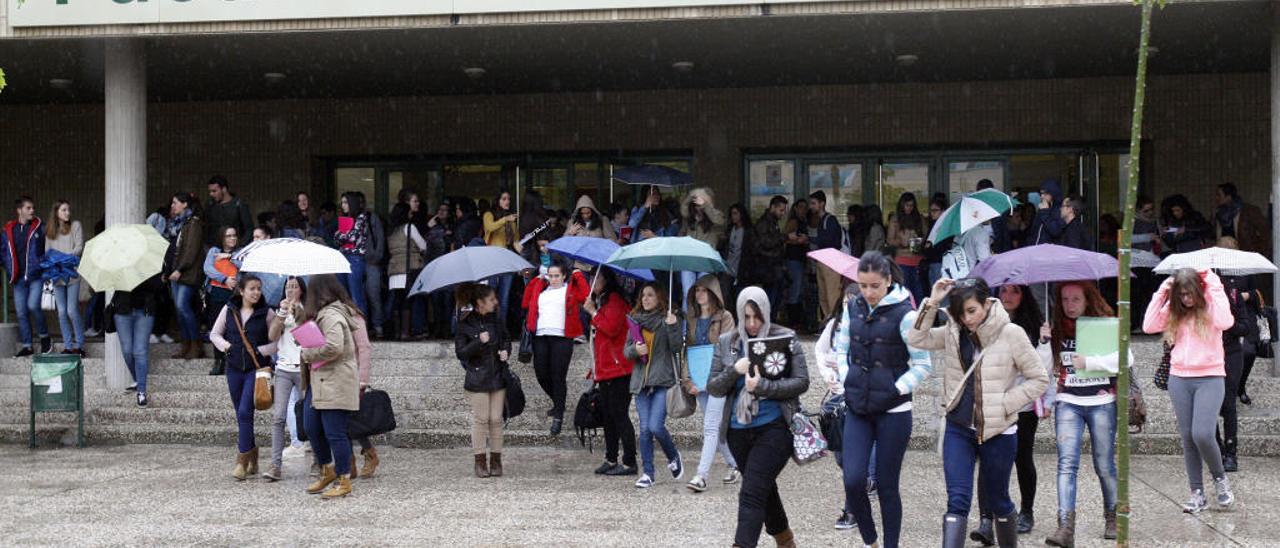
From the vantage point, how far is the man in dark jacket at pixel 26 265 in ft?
47.8

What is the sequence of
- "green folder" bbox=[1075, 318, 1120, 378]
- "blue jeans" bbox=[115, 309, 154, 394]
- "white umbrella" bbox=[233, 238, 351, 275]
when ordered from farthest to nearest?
"blue jeans" bbox=[115, 309, 154, 394], "white umbrella" bbox=[233, 238, 351, 275], "green folder" bbox=[1075, 318, 1120, 378]

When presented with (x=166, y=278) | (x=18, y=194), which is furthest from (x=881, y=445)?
(x=18, y=194)

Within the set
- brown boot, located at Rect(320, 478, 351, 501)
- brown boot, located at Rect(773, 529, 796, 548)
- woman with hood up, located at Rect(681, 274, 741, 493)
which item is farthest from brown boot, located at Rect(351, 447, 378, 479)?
brown boot, located at Rect(773, 529, 796, 548)

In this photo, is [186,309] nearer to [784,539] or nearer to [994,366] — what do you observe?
[784,539]

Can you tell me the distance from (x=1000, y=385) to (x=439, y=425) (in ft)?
22.9

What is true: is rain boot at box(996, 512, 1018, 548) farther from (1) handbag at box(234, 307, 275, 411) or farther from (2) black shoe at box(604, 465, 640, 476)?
(1) handbag at box(234, 307, 275, 411)

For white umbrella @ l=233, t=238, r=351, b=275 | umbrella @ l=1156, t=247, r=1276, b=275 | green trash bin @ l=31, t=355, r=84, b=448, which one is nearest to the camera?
umbrella @ l=1156, t=247, r=1276, b=275

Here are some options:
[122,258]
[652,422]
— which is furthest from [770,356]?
[122,258]

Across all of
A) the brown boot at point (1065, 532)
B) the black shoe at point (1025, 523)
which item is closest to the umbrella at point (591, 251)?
the black shoe at point (1025, 523)

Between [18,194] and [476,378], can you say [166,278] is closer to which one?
[476,378]

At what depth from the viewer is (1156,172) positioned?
17406 mm

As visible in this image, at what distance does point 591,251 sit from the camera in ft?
34.4

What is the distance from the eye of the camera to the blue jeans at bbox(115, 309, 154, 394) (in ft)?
42.9

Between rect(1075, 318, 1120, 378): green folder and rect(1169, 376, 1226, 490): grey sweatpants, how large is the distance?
1.36 m
